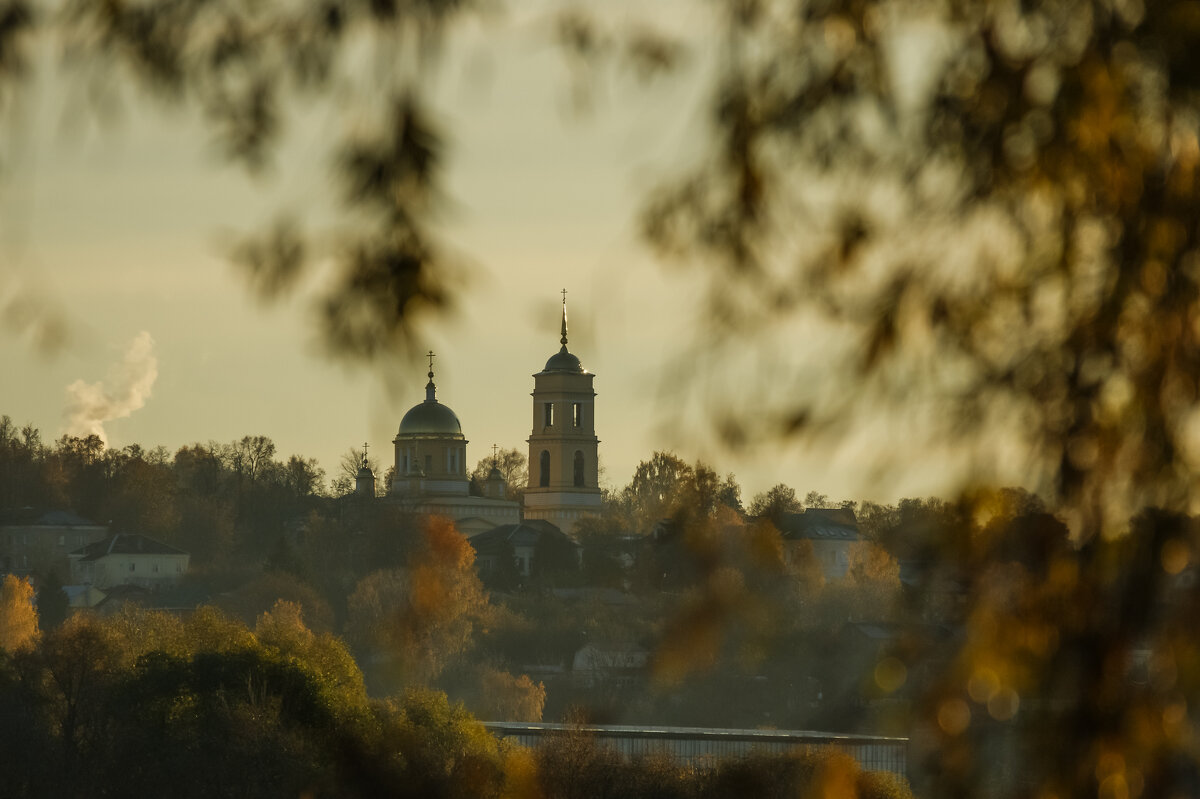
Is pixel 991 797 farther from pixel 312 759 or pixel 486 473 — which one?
pixel 486 473

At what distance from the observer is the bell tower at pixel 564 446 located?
82.7 meters

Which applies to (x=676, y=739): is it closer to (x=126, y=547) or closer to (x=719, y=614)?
(x=719, y=614)

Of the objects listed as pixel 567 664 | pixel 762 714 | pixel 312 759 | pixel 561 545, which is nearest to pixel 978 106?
pixel 312 759

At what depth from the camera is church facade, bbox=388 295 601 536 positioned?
82750 mm

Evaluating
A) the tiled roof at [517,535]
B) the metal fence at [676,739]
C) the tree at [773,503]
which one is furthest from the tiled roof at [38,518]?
the tree at [773,503]

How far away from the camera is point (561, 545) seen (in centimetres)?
7512

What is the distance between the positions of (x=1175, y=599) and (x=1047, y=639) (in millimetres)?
211

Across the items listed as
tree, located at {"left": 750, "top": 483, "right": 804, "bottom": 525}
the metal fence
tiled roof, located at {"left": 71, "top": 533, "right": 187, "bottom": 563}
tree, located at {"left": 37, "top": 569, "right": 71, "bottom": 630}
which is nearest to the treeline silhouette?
tree, located at {"left": 750, "top": 483, "right": 804, "bottom": 525}

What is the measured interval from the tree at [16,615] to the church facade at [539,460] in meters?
20.3

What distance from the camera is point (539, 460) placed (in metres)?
84.9

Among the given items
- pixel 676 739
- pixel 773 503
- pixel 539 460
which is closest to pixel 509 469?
pixel 539 460

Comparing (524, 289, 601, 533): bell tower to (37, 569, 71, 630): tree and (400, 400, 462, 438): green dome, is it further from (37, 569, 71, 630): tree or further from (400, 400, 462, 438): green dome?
(37, 569, 71, 630): tree

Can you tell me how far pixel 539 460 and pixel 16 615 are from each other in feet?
92.5

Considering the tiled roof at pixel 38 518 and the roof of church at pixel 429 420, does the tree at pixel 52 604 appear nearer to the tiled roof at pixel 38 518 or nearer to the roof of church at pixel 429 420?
the tiled roof at pixel 38 518
